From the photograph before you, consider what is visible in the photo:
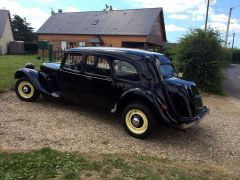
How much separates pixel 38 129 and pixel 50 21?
122 ft

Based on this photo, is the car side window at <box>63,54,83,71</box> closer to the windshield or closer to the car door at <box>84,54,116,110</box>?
the car door at <box>84,54,116,110</box>

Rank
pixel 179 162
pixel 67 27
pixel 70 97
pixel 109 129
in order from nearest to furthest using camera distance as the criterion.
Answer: pixel 179 162, pixel 109 129, pixel 70 97, pixel 67 27

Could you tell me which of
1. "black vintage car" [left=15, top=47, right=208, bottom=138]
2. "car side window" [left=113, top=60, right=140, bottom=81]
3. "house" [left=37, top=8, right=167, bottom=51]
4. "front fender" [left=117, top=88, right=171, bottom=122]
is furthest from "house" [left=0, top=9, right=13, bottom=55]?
"front fender" [left=117, top=88, right=171, bottom=122]

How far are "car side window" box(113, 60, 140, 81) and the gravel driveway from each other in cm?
119

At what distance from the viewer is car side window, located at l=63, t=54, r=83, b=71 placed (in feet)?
22.7

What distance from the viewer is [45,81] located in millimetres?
7633

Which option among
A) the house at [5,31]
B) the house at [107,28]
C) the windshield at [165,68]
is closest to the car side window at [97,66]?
the windshield at [165,68]

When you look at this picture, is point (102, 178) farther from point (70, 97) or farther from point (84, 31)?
point (84, 31)

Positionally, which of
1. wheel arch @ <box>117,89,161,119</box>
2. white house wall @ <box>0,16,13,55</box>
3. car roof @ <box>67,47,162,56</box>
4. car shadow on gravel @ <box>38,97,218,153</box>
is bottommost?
car shadow on gravel @ <box>38,97,218,153</box>

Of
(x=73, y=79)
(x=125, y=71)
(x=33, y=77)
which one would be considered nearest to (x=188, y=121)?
(x=125, y=71)

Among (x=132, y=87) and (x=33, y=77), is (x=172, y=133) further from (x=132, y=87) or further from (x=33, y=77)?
(x=33, y=77)

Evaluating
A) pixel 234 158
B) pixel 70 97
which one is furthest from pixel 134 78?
pixel 234 158

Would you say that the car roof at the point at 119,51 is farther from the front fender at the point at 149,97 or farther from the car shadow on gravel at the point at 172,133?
the car shadow on gravel at the point at 172,133

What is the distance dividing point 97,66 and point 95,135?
5.30ft
